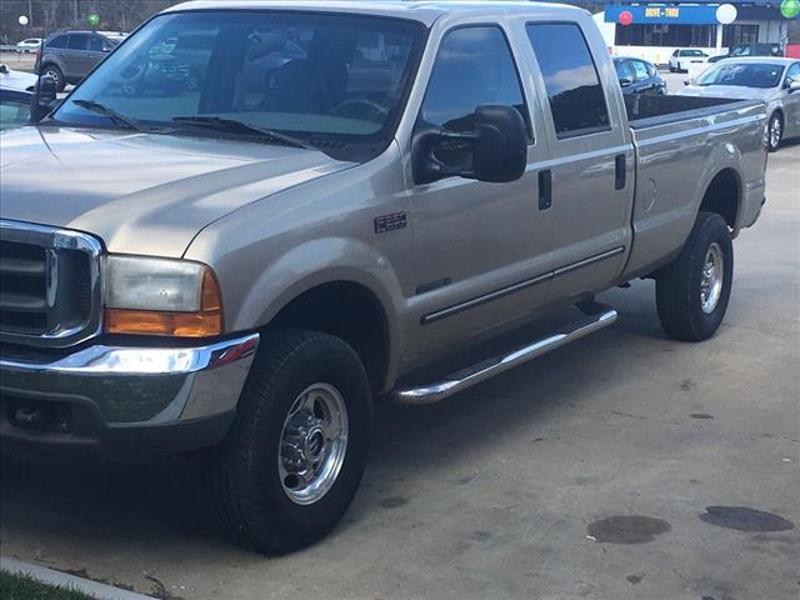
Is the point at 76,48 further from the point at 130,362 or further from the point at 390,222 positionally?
the point at 130,362

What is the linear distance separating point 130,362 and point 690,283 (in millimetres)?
4778

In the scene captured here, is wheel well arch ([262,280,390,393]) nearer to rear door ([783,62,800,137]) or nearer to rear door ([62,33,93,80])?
rear door ([783,62,800,137])

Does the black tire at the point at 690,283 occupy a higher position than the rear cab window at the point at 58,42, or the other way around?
the rear cab window at the point at 58,42

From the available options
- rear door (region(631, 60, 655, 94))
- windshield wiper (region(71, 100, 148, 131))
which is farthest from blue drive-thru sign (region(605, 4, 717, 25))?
windshield wiper (region(71, 100, 148, 131))

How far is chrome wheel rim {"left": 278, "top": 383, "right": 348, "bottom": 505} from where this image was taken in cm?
498

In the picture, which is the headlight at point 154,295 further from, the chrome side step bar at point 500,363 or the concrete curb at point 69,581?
the chrome side step bar at point 500,363

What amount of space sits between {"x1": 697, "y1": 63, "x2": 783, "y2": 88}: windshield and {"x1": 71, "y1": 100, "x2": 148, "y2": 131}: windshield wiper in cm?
1850

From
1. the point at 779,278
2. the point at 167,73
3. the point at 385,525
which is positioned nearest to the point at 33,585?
the point at 385,525

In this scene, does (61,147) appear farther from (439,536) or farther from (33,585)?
(439,536)

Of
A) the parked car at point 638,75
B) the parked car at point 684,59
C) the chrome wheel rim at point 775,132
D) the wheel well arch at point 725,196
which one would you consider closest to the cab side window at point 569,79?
the wheel well arch at point 725,196

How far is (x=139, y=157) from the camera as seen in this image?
520cm

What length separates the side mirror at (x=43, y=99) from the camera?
670 cm

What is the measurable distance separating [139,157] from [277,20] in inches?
46.8

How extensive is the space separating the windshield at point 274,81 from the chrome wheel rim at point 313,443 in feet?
3.27
